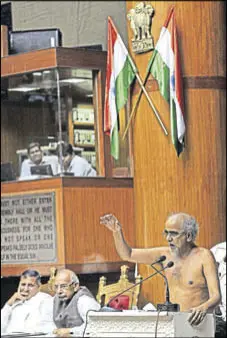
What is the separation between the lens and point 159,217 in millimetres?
10875

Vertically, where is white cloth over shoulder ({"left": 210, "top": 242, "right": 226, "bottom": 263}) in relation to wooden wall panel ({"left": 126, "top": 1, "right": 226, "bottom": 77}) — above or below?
below

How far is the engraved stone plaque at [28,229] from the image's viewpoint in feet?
36.7

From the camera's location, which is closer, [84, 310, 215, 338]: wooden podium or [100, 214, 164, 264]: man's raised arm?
[84, 310, 215, 338]: wooden podium

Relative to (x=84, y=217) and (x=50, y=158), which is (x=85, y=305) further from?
(x=50, y=158)

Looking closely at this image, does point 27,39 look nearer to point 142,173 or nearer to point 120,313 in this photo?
point 142,173

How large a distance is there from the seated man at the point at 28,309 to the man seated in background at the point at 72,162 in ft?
4.47

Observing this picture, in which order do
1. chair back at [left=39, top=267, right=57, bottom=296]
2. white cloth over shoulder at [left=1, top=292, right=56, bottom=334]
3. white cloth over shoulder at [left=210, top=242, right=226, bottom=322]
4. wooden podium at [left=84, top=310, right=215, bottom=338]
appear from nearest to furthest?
wooden podium at [left=84, top=310, right=215, bottom=338]
white cloth over shoulder at [left=1, top=292, right=56, bottom=334]
chair back at [left=39, top=267, right=57, bottom=296]
white cloth over shoulder at [left=210, top=242, right=226, bottom=322]

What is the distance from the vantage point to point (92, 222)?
37.0 ft

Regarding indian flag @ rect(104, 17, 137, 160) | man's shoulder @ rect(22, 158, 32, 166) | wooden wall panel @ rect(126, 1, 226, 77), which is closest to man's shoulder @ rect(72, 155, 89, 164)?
indian flag @ rect(104, 17, 137, 160)

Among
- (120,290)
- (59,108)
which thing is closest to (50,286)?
(120,290)

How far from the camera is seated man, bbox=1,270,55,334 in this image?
32.3 feet

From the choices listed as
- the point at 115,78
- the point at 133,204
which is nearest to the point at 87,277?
the point at 133,204

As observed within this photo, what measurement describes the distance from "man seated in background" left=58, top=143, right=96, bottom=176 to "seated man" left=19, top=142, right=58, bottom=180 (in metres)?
0.10

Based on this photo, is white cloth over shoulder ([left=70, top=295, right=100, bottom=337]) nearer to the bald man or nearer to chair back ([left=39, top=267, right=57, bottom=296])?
chair back ([left=39, top=267, right=57, bottom=296])
